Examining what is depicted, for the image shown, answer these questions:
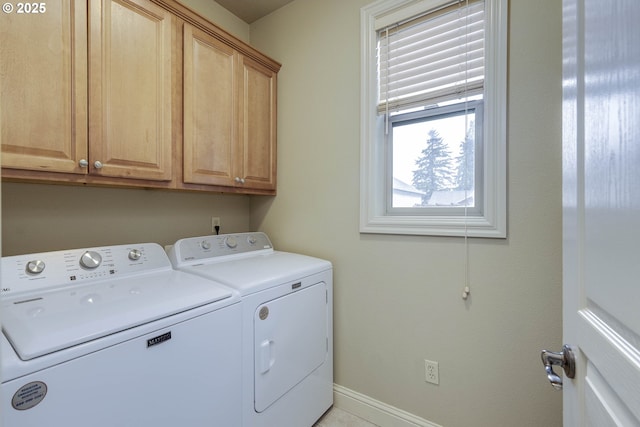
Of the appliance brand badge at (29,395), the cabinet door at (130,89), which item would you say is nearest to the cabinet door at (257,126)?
the cabinet door at (130,89)

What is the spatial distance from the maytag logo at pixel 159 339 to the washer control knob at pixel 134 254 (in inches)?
22.9

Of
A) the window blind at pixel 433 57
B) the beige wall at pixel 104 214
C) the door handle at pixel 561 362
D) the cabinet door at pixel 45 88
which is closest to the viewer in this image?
the door handle at pixel 561 362

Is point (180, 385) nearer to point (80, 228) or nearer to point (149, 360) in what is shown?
point (149, 360)

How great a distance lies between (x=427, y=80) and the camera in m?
1.61

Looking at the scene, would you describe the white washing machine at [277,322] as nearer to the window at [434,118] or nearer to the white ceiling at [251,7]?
the window at [434,118]

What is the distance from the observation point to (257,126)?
78.1 inches

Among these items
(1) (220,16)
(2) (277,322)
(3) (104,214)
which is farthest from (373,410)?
(1) (220,16)

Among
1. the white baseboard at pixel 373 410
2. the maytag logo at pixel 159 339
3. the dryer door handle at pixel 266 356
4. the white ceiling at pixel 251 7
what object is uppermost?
the white ceiling at pixel 251 7

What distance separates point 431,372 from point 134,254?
5.25ft

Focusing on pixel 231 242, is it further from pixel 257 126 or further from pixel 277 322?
pixel 257 126

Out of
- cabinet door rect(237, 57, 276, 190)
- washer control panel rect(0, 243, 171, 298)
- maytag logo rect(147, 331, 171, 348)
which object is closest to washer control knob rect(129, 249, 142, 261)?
washer control panel rect(0, 243, 171, 298)

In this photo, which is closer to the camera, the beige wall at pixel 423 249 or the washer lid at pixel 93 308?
the washer lid at pixel 93 308

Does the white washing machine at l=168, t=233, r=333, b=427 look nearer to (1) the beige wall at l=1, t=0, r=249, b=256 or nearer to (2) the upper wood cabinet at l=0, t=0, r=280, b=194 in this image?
(1) the beige wall at l=1, t=0, r=249, b=256

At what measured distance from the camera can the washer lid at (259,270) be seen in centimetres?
133
